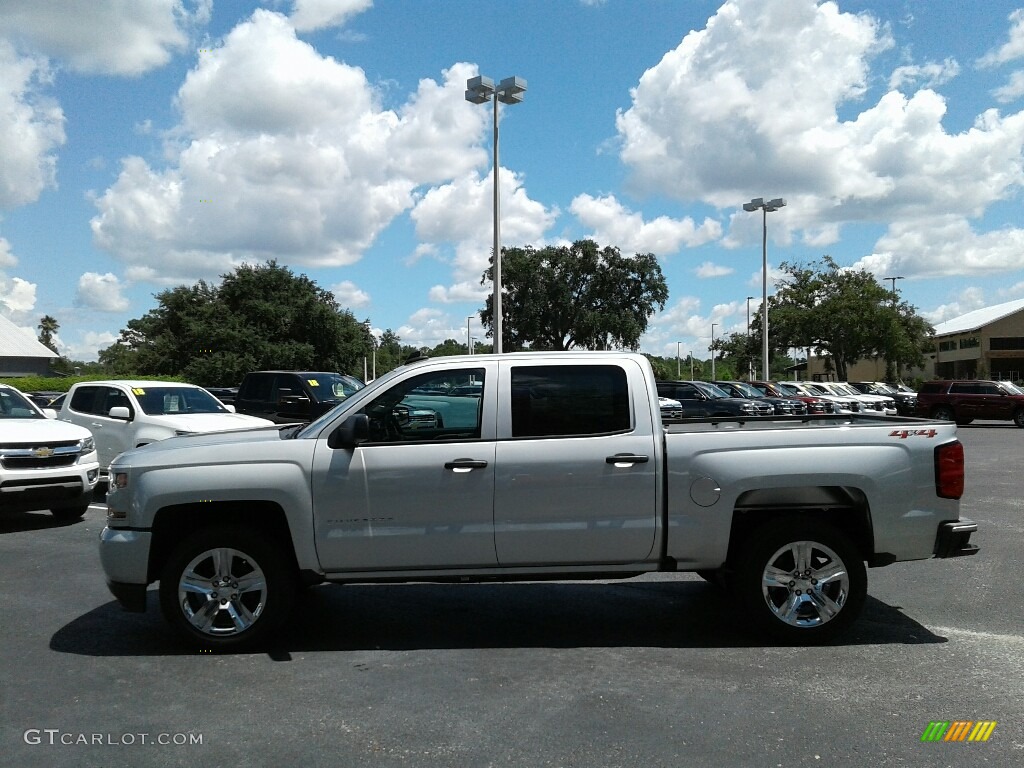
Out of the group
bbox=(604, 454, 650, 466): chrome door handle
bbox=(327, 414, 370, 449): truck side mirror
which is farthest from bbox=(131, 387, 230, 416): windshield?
bbox=(604, 454, 650, 466): chrome door handle

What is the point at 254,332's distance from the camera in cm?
4862

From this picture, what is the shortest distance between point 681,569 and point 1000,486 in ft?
32.7

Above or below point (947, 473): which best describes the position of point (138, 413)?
above

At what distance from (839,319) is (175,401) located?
157ft

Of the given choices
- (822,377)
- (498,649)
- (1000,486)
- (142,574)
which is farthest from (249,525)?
(822,377)

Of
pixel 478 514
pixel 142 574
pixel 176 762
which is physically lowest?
pixel 176 762

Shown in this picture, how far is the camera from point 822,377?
324ft

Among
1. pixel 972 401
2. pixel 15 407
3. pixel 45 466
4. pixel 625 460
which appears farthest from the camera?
pixel 972 401

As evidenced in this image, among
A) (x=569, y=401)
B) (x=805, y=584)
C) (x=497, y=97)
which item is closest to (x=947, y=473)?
(x=805, y=584)

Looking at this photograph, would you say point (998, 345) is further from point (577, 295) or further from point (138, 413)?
point (138, 413)

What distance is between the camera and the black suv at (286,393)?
17344mm

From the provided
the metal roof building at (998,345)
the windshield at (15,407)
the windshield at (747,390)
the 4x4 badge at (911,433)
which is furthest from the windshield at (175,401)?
the metal roof building at (998,345)

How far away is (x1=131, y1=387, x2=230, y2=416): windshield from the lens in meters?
13.0

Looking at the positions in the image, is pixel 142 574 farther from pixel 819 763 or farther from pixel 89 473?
pixel 89 473
